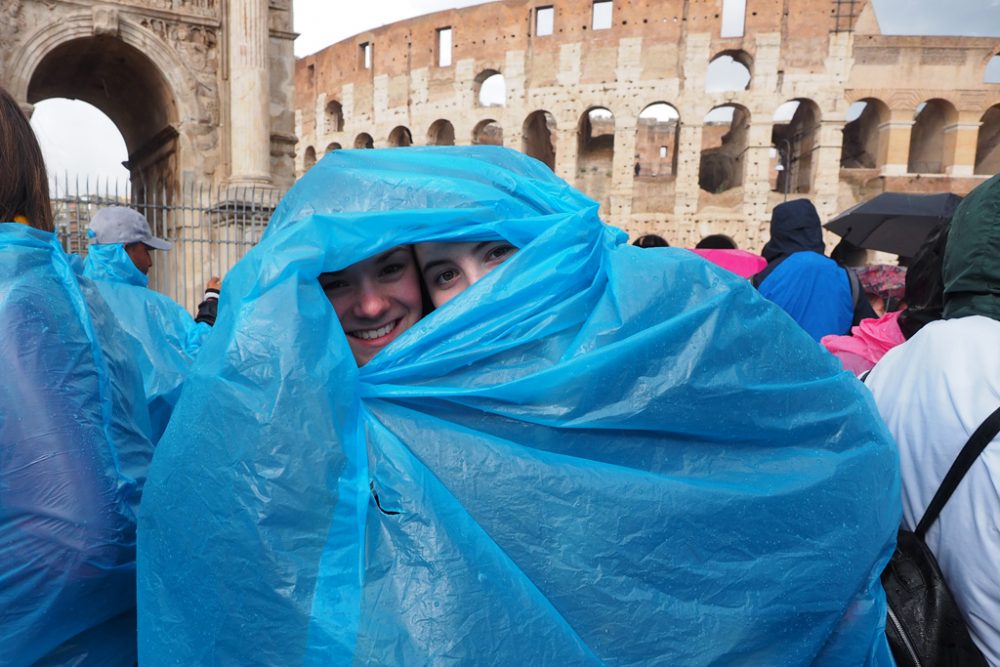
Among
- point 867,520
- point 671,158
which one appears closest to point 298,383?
point 867,520

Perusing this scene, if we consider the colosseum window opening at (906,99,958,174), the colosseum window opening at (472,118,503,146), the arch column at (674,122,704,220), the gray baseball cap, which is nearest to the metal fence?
the gray baseball cap

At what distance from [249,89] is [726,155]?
1719cm

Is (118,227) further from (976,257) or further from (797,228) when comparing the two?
(976,257)

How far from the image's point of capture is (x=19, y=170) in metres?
1.17

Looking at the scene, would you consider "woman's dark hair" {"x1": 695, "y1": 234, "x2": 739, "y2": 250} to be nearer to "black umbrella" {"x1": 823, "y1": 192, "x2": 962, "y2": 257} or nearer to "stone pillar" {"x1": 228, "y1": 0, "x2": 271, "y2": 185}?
"black umbrella" {"x1": 823, "y1": 192, "x2": 962, "y2": 257}

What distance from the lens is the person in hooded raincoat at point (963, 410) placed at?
1.21 meters

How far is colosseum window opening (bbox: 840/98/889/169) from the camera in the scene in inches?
734

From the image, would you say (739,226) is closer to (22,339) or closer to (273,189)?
(273,189)

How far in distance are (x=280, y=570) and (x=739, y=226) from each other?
1922 cm

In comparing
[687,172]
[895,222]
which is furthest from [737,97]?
[895,222]

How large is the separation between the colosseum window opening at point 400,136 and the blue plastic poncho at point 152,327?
20.3 m

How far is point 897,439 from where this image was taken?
1360 millimetres

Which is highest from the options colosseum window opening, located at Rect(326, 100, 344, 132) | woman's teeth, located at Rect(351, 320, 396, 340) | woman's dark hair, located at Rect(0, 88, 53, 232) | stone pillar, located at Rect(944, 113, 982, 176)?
colosseum window opening, located at Rect(326, 100, 344, 132)

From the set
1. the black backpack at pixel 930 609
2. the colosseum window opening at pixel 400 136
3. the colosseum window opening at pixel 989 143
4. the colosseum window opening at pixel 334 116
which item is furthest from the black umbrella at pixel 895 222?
the colosseum window opening at pixel 334 116
